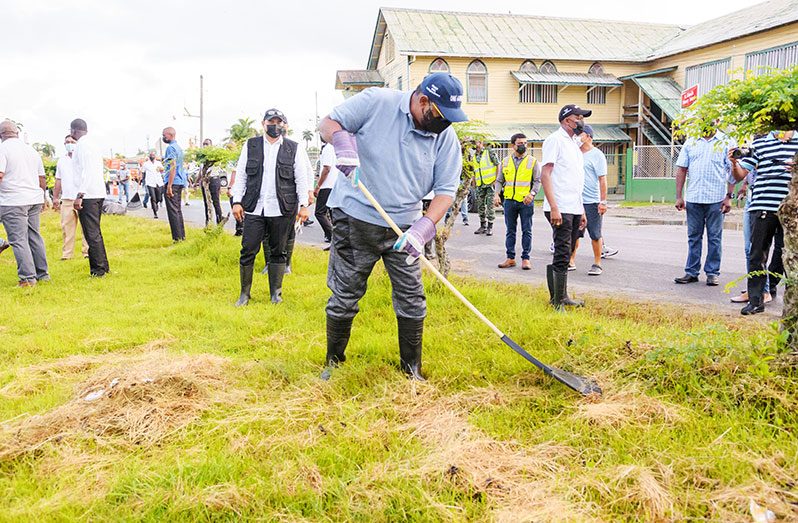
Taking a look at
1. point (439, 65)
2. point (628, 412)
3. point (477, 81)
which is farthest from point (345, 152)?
point (477, 81)

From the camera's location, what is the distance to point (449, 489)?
8.75ft

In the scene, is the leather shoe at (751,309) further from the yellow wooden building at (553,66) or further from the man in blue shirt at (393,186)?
the yellow wooden building at (553,66)

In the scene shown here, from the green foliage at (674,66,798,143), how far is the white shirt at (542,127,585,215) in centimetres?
216

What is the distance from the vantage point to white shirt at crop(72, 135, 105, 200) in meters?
8.08

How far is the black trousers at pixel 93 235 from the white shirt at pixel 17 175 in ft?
1.74

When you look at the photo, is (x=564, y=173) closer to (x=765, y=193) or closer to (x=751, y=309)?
(x=765, y=193)

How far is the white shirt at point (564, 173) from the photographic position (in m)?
6.05

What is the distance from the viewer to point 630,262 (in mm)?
9031

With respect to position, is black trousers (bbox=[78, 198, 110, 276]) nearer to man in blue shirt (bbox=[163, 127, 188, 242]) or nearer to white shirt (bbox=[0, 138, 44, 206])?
white shirt (bbox=[0, 138, 44, 206])

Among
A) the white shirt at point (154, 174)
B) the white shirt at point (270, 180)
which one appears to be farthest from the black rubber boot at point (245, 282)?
the white shirt at point (154, 174)

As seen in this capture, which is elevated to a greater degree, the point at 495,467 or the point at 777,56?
the point at 777,56

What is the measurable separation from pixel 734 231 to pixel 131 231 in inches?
493

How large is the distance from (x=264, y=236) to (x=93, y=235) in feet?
9.89

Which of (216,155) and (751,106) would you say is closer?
(751,106)
